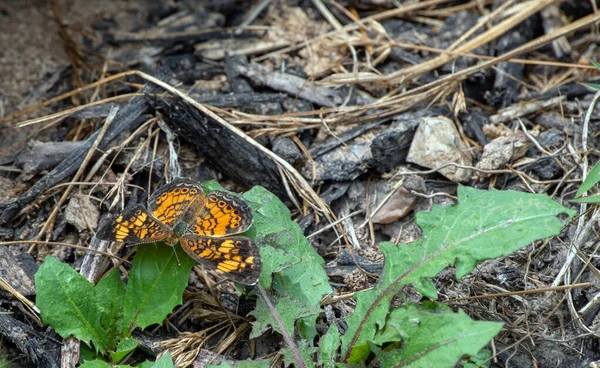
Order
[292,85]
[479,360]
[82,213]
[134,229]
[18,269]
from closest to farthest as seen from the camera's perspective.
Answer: [479,360] < [134,229] < [18,269] < [82,213] < [292,85]

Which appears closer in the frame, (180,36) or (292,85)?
(292,85)

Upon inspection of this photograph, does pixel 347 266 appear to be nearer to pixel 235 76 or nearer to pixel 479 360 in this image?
pixel 479 360

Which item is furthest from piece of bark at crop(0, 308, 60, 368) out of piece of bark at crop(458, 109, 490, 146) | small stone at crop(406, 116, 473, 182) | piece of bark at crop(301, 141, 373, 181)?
piece of bark at crop(458, 109, 490, 146)

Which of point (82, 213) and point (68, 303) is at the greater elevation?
point (82, 213)

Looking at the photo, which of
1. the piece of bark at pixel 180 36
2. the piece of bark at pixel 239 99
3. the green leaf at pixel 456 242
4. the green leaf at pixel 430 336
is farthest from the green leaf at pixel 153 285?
the piece of bark at pixel 180 36

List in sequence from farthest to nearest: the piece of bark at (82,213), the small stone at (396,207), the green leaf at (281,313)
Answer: the small stone at (396,207) < the piece of bark at (82,213) < the green leaf at (281,313)

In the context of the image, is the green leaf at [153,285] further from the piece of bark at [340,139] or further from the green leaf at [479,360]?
the green leaf at [479,360]

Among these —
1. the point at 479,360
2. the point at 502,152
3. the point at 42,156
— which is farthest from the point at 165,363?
the point at 502,152
